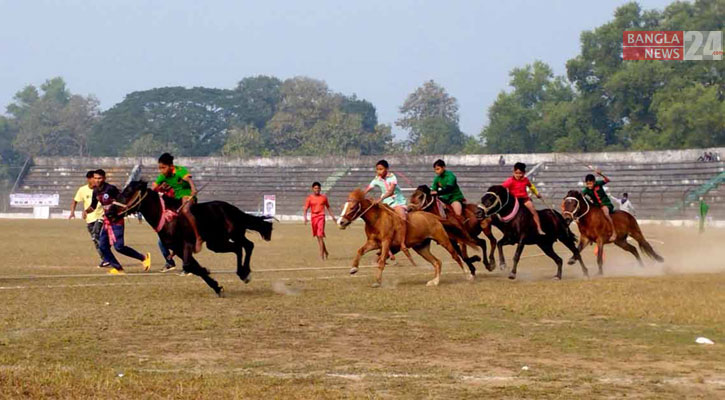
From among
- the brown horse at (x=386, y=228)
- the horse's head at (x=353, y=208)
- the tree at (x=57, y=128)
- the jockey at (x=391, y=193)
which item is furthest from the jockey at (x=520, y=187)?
the tree at (x=57, y=128)

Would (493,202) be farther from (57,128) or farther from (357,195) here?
(57,128)

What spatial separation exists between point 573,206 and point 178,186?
8.10m

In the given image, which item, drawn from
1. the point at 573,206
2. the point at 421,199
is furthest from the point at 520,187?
the point at 421,199

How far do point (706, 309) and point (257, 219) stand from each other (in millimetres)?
7322

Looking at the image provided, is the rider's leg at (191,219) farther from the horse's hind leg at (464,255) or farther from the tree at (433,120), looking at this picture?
the tree at (433,120)

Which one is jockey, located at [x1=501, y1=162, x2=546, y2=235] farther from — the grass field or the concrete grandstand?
the concrete grandstand

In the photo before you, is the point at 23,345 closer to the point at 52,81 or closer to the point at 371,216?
the point at 371,216

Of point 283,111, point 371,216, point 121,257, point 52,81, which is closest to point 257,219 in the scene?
point 371,216

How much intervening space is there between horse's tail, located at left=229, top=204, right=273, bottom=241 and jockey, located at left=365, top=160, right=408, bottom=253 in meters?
1.89

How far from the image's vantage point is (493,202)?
18969 millimetres

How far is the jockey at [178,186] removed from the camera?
1606cm

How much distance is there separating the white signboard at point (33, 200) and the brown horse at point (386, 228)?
60.8 metres

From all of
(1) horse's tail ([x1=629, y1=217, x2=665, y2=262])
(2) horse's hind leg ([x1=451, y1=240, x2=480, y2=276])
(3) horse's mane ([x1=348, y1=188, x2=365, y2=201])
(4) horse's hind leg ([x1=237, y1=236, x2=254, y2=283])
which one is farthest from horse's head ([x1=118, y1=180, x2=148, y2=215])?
(1) horse's tail ([x1=629, y1=217, x2=665, y2=262])

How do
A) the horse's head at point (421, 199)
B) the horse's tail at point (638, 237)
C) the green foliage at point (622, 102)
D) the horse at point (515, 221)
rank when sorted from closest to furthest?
1. the horse at point (515, 221)
2. the horse's head at point (421, 199)
3. the horse's tail at point (638, 237)
4. the green foliage at point (622, 102)
